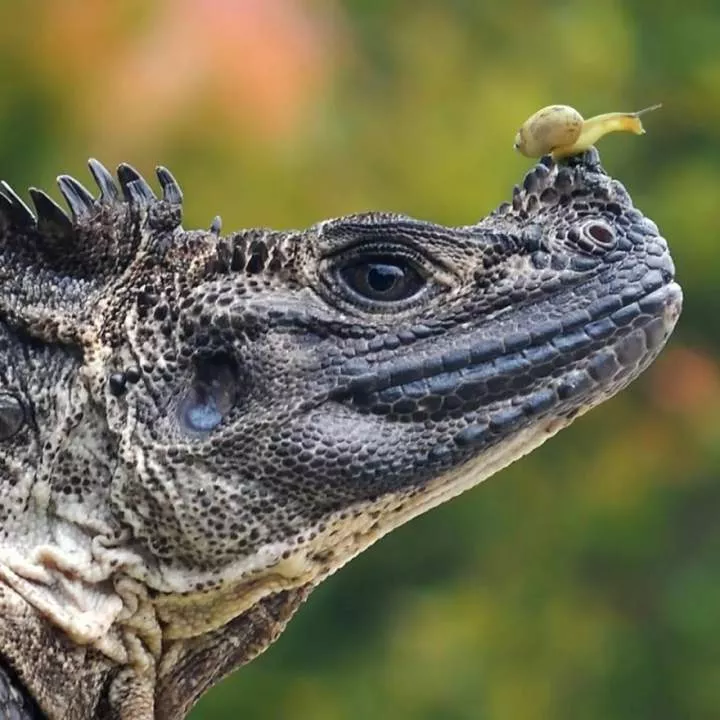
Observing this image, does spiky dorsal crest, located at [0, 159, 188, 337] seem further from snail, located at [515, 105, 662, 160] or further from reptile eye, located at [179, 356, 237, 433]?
snail, located at [515, 105, 662, 160]

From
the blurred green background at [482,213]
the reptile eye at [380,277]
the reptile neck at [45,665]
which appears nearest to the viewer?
the reptile neck at [45,665]

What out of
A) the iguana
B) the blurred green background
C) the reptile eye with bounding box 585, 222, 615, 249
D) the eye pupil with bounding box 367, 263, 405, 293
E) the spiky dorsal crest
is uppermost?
Answer: the blurred green background

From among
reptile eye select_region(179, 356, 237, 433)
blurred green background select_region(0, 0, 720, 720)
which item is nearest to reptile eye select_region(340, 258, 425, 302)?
reptile eye select_region(179, 356, 237, 433)

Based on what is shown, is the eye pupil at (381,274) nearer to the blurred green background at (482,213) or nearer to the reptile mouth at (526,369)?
the reptile mouth at (526,369)

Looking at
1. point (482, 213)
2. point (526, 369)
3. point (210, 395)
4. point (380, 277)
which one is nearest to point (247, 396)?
point (210, 395)

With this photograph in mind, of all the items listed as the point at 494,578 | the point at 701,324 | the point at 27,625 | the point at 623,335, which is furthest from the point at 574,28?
the point at 27,625

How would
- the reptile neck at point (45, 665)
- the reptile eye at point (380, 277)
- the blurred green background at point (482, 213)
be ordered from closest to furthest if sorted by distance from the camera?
the reptile neck at point (45, 665), the reptile eye at point (380, 277), the blurred green background at point (482, 213)

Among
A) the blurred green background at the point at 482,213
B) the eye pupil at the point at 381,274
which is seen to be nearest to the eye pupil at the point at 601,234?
the eye pupil at the point at 381,274
